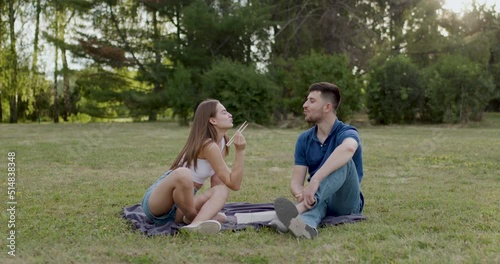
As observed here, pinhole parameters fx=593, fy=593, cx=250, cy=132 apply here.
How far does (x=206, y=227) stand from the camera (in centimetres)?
407

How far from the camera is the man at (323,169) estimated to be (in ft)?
13.2

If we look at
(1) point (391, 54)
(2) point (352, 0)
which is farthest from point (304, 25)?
(1) point (391, 54)

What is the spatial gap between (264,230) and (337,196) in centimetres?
65

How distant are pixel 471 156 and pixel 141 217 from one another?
22.4 ft

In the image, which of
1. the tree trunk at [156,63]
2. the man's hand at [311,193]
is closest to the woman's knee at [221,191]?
the man's hand at [311,193]

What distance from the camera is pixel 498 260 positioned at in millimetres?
3344

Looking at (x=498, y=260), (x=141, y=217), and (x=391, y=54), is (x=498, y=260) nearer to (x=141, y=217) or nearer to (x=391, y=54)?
(x=141, y=217)

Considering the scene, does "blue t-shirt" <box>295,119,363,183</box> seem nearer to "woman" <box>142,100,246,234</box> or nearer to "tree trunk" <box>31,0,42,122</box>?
"woman" <box>142,100,246,234</box>

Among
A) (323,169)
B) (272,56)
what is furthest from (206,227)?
(272,56)

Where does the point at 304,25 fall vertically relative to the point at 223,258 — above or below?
above

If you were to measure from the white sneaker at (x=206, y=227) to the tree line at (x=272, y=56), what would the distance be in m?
16.1

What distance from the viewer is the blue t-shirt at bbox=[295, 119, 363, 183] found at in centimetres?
446

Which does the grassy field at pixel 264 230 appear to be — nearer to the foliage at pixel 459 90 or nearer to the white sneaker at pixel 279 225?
the white sneaker at pixel 279 225

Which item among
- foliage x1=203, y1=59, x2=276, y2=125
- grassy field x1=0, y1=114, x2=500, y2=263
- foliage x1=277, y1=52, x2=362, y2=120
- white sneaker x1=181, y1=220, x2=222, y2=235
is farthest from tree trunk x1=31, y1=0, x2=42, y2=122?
white sneaker x1=181, y1=220, x2=222, y2=235
